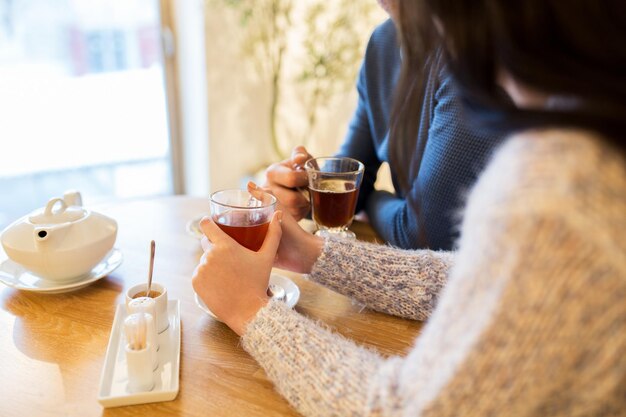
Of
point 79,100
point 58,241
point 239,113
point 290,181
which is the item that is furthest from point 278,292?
point 79,100

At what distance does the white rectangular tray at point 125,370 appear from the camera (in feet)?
2.47

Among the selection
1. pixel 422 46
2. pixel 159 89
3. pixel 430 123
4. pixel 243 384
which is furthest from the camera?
pixel 159 89

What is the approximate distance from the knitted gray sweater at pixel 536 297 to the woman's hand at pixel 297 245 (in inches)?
17.2

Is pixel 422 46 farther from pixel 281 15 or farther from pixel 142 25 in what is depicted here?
pixel 142 25

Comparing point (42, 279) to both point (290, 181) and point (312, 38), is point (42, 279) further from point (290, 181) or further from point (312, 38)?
point (312, 38)

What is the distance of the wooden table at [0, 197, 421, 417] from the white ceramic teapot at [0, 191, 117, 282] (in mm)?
58

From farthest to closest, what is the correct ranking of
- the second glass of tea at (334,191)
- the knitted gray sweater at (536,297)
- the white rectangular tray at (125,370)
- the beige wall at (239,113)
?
the beige wall at (239,113)
the second glass of tea at (334,191)
the white rectangular tray at (125,370)
the knitted gray sweater at (536,297)

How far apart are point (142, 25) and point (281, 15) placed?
765 millimetres

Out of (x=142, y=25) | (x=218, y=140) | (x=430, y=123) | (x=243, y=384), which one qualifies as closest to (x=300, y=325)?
(x=243, y=384)

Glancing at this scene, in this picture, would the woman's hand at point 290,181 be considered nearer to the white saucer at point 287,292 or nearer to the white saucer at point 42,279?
the white saucer at point 287,292

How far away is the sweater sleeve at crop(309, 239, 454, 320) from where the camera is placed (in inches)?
39.1

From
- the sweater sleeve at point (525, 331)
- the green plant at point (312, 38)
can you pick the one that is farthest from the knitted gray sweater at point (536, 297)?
the green plant at point (312, 38)

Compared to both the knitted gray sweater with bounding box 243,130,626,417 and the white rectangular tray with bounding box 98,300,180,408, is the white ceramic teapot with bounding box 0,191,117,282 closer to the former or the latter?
the white rectangular tray with bounding box 98,300,180,408

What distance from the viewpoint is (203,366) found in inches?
33.2
